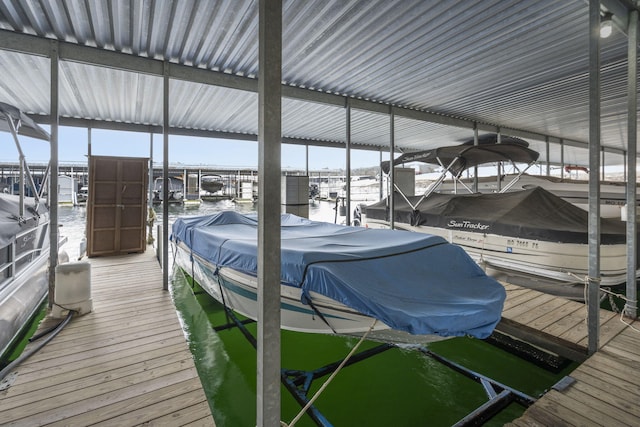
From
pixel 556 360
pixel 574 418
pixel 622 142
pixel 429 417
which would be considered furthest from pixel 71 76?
pixel 622 142

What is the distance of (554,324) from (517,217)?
2.24 metres

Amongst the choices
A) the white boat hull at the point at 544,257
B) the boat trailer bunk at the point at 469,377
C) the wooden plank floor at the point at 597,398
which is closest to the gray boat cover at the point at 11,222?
the boat trailer bunk at the point at 469,377

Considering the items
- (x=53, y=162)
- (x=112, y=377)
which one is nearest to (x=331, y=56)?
(x=53, y=162)

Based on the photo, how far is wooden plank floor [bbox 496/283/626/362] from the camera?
318cm

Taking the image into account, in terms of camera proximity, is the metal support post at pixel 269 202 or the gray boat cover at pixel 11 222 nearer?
the metal support post at pixel 269 202

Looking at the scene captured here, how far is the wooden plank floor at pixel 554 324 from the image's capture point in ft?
10.4

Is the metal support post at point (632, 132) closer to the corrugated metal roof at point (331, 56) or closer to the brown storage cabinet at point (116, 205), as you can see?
the corrugated metal roof at point (331, 56)

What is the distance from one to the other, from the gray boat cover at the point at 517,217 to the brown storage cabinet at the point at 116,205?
619cm

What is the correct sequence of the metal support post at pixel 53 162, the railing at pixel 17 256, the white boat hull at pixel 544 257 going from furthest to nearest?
1. the white boat hull at pixel 544 257
2. the metal support post at pixel 53 162
3. the railing at pixel 17 256

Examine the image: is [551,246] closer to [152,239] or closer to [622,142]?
[152,239]

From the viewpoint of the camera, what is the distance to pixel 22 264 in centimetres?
423

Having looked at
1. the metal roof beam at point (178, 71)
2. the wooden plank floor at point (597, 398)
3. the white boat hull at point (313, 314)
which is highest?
the metal roof beam at point (178, 71)

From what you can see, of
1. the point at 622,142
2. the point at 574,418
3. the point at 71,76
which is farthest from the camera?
the point at 622,142

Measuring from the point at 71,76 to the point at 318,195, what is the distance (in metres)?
30.2
